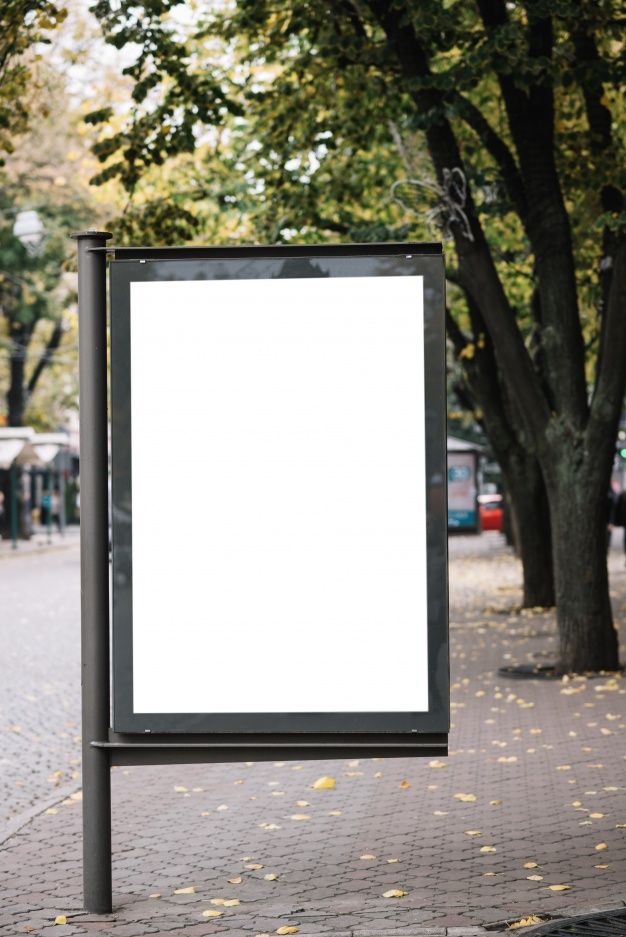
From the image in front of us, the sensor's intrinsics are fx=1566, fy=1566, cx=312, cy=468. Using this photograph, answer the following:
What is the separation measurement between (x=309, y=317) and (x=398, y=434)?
0.52 m

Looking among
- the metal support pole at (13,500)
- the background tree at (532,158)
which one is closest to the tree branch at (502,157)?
the background tree at (532,158)

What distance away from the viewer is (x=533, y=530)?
18.9 meters

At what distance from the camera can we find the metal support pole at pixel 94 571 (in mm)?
5527

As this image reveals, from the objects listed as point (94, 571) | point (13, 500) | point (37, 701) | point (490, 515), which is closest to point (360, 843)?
point (94, 571)

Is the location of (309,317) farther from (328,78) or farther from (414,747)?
(328,78)

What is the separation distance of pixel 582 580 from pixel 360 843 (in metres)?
5.98

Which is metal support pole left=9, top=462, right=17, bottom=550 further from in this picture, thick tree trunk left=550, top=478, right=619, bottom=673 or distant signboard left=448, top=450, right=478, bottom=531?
thick tree trunk left=550, top=478, right=619, bottom=673

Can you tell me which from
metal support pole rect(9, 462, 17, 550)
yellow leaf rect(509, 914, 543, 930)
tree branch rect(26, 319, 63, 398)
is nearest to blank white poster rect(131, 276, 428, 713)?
yellow leaf rect(509, 914, 543, 930)

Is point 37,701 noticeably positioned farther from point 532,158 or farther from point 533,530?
point 533,530

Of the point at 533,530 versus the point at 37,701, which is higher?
the point at 533,530

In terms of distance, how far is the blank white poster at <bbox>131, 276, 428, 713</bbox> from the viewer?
17.9 feet

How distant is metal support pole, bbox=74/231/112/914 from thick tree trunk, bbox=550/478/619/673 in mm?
7026

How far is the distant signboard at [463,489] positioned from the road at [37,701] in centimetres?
2099

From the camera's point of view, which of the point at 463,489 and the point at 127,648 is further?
the point at 463,489
